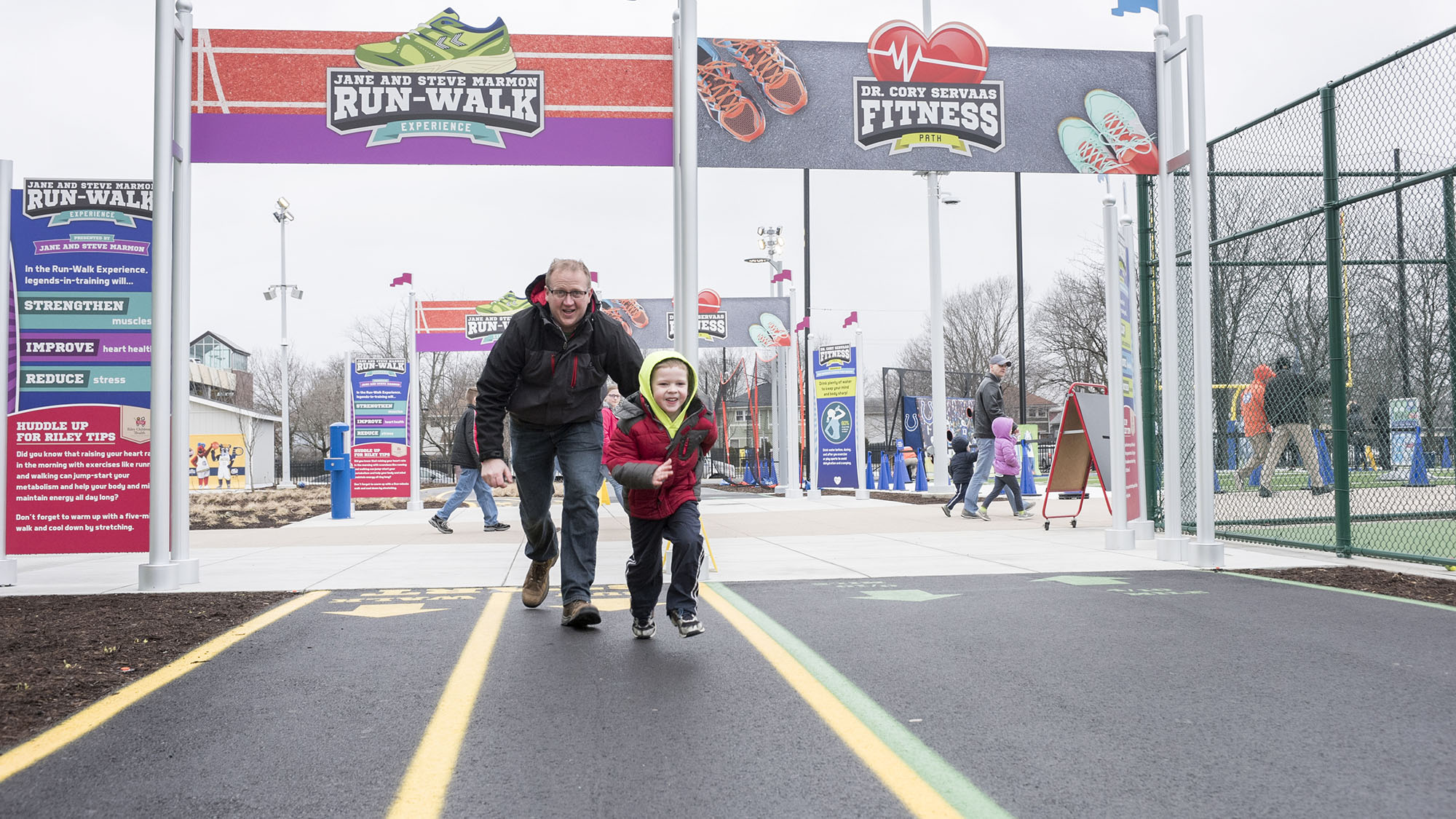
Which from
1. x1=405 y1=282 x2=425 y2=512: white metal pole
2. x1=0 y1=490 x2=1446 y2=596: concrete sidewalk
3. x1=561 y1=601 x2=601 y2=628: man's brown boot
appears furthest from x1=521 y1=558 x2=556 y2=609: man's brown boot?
x1=405 y1=282 x2=425 y2=512: white metal pole

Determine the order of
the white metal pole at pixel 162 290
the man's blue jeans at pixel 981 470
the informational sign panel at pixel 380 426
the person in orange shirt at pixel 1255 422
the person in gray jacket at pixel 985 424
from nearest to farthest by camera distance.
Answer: the white metal pole at pixel 162 290
the person in orange shirt at pixel 1255 422
the person in gray jacket at pixel 985 424
the man's blue jeans at pixel 981 470
the informational sign panel at pixel 380 426

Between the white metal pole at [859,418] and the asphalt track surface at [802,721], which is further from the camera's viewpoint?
the white metal pole at [859,418]

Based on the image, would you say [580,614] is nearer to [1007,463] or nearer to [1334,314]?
[1334,314]

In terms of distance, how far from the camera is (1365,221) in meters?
8.19

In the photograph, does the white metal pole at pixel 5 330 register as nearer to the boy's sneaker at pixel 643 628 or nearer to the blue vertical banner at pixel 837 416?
the boy's sneaker at pixel 643 628

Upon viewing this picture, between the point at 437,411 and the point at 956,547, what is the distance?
4785 centimetres

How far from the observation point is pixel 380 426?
66.4ft

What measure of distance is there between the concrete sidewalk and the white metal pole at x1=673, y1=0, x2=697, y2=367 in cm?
186

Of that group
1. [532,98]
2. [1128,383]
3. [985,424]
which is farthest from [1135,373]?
[532,98]

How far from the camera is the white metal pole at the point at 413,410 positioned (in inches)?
753

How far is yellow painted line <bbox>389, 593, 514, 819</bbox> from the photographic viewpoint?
263 cm

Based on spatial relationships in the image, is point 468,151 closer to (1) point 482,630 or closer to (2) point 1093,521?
(1) point 482,630

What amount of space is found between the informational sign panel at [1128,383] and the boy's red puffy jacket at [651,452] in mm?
5251

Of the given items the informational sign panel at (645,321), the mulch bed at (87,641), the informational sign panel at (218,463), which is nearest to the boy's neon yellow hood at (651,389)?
the mulch bed at (87,641)
